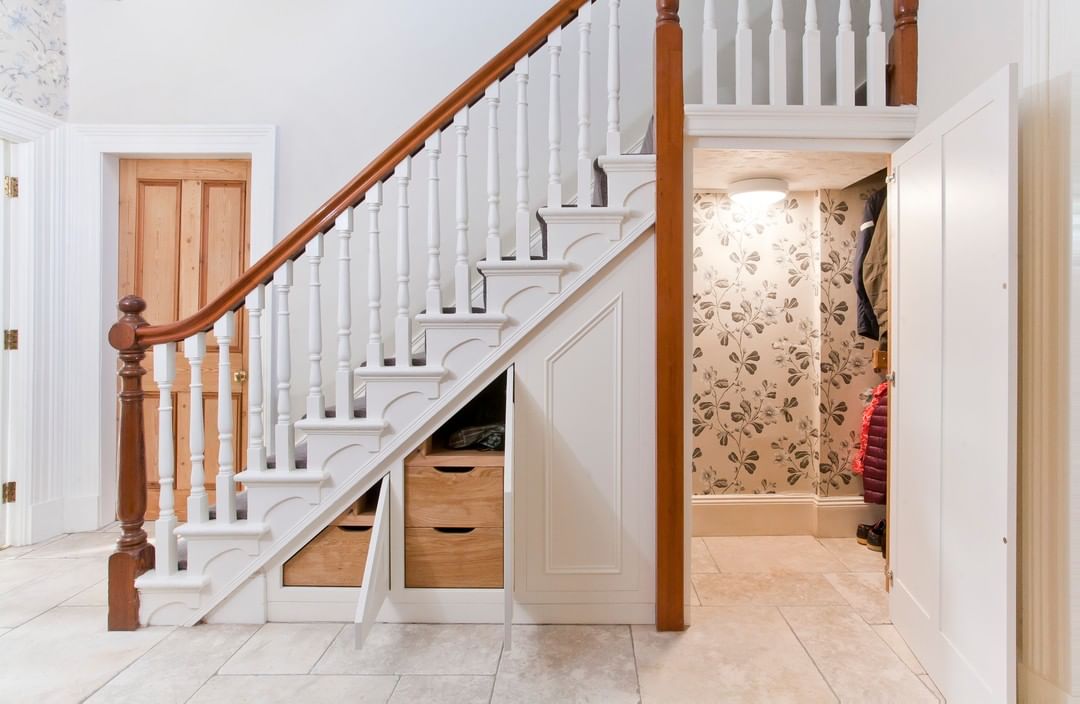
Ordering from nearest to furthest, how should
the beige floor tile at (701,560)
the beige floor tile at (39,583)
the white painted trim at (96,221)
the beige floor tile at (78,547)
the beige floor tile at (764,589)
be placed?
the beige floor tile at (39,583), the beige floor tile at (764,589), the beige floor tile at (701,560), the beige floor tile at (78,547), the white painted trim at (96,221)

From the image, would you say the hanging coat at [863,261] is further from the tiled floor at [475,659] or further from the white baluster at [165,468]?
the white baluster at [165,468]

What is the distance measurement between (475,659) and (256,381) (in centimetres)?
123

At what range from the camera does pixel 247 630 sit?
194 centimetres

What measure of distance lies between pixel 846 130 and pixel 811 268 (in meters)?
1.01

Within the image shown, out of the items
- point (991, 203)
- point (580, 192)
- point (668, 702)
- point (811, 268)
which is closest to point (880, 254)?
point (811, 268)

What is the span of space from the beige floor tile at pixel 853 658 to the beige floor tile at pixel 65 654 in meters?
2.26

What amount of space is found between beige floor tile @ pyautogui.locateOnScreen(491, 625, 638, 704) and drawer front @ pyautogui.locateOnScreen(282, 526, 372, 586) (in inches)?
25.3

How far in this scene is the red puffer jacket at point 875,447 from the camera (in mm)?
2521

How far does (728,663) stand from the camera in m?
1.75

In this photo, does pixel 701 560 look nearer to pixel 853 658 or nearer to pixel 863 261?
pixel 853 658

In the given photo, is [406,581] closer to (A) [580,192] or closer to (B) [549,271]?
(B) [549,271]

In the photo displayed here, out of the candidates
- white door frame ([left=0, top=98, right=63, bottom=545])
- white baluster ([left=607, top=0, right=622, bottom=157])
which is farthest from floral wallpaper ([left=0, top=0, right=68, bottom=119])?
white baluster ([left=607, top=0, right=622, bottom=157])

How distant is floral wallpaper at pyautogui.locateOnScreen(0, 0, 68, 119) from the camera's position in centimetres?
264

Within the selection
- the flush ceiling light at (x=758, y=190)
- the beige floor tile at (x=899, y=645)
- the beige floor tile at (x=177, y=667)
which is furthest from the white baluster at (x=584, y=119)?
the beige floor tile at (x=177, y=667)
